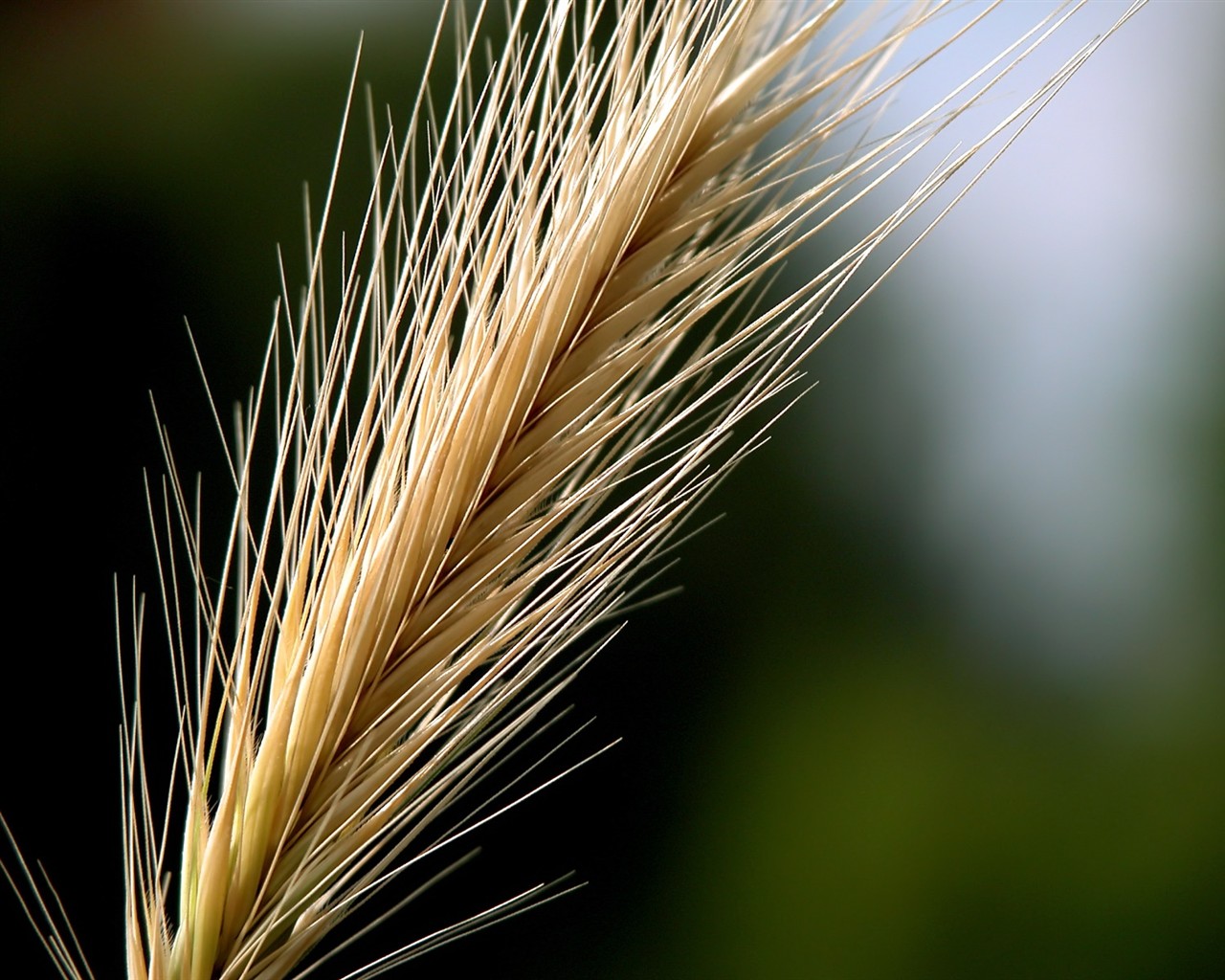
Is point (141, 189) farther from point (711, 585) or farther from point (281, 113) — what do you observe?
point (711, 585)

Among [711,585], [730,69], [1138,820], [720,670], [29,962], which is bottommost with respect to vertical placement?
[1138,820]

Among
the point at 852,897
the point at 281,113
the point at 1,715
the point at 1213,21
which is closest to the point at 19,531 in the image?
the point at 1,715

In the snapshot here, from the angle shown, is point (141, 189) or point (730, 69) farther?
point (141, 189)

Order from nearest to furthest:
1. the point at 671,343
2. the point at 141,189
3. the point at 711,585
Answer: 1. the point at 671,343
2. the point at 141,189
3. the point at 711,585

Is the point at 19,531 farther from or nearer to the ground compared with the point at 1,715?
farther from the ground

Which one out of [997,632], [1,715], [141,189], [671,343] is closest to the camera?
[671,343]

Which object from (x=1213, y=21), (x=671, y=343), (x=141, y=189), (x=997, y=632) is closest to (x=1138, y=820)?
(x=997, y=632)
